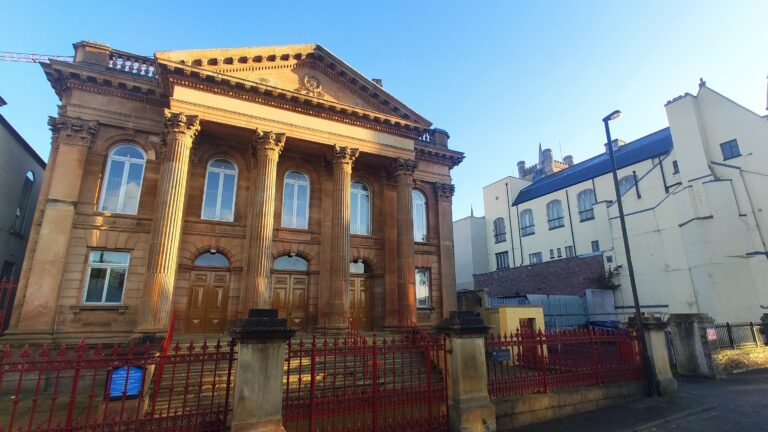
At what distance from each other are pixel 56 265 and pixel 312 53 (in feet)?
43.6

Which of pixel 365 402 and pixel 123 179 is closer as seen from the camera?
pixel 365 402

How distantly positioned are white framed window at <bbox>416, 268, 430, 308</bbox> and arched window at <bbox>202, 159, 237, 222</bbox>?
32.7ft

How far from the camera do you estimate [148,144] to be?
52.7ft

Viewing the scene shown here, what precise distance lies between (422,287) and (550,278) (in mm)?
17754

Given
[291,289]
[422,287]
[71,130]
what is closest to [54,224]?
[71,130]

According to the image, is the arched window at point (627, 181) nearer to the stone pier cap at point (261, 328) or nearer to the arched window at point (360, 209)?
the arched window at point (360, 209)

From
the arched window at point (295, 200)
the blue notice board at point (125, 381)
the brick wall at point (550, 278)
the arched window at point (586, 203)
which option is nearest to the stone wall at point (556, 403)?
the blue notice board at point (125, 381)

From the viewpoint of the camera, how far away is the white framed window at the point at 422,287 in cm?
2050

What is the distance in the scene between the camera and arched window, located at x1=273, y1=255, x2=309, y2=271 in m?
17.4

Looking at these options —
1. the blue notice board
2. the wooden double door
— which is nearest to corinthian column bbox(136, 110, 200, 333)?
the wooden double door

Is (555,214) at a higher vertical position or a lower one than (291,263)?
higher

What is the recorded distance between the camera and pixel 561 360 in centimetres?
977

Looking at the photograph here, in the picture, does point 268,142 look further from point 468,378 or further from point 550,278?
point 550,278

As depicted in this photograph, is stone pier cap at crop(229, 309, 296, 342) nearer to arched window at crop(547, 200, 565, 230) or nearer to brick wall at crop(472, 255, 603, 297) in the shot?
brick wall at crop(472, 255, 603, 297)
